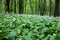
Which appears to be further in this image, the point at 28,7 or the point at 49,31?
the point at 28,7

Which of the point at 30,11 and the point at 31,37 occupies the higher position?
the point at 31,37

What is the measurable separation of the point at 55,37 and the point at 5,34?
0.69 m

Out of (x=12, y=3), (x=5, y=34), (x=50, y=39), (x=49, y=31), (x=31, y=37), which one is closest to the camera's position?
(x=50, y=39)

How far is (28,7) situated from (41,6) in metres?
5.18

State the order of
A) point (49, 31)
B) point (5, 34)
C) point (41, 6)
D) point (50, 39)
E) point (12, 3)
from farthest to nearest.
Result: 1. point (41, 6)
2. point (12, 3)
3. point (49, 31)
4. point (5, 34)
5. point (50, 39)

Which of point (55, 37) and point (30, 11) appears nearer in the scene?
point (55, 37)

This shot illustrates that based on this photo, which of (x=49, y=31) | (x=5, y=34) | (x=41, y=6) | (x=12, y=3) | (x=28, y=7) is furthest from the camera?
(x=28, y=7)

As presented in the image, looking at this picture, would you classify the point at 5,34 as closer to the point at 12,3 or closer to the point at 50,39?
the point at 50,39

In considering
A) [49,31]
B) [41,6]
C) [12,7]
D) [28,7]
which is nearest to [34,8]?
[28,7]

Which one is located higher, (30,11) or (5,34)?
(5,34)

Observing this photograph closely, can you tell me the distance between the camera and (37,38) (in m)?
2.21

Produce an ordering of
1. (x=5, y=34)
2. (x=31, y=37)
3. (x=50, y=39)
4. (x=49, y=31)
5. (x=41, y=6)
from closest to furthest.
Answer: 1. (x=50, y=39)
2. (x=31, y=37)
3. (x=5, y=34)
4. (x=49, y=31)
5. (x=41, y=6)

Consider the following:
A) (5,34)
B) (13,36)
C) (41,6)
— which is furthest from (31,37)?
(41,6)

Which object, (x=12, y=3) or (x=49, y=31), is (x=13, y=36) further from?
(x=12, y=3)
